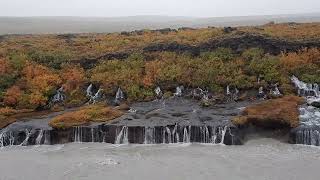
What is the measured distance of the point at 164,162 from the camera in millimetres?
27625

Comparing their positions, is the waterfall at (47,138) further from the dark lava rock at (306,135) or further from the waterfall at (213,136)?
the dark lava rock at (306,135)

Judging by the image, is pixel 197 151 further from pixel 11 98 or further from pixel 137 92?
pixel 11 98

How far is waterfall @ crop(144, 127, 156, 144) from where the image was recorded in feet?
105

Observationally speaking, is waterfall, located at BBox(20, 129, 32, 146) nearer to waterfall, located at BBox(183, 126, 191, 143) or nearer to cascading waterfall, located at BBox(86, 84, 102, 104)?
cascading waterfall, located at BBox(86, 84, 102, 104)

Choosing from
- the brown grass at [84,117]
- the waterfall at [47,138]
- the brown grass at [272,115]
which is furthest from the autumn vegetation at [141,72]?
the brown grass at [272,115]

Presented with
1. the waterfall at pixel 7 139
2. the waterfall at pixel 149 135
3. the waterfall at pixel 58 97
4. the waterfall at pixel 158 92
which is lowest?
the waterfall at pixel 7 139

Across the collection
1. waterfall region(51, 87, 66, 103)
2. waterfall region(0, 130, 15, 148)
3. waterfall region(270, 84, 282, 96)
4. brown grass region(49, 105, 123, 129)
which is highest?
waterfall region(270, 84, 282, 96)

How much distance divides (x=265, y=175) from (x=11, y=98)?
22.7m

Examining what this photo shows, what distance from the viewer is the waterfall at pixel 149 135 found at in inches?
1256

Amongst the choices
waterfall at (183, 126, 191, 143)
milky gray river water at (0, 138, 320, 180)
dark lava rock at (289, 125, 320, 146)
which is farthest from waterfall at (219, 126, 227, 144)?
dark lava rock at (289, 125, 320, 146)

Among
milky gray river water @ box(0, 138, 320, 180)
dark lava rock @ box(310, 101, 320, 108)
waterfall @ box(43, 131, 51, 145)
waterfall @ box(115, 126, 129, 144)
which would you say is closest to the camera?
milky gray river water @ box(0, 138, 320, 180)

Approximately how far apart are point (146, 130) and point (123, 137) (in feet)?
4.99

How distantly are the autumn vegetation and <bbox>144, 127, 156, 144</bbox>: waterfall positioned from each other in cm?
476

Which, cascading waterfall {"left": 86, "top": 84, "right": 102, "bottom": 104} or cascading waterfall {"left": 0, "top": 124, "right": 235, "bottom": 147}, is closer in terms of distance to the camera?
cascading waterfall {"left": 0, "top": 124, "right": 235, "bottom": 147}
